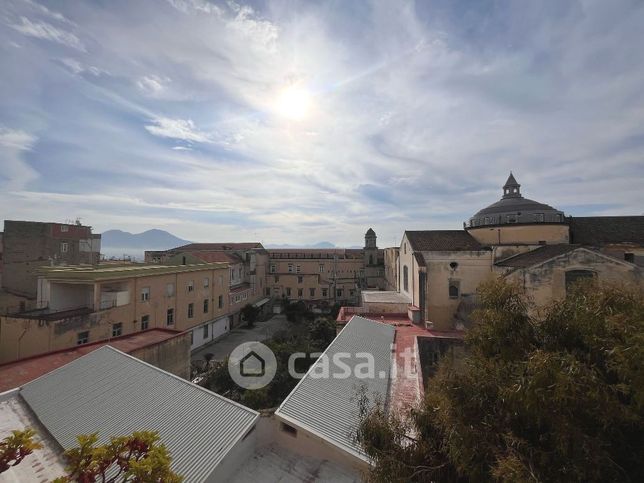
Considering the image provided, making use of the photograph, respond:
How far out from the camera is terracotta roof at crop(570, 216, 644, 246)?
19.8 metres

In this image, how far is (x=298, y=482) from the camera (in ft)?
21.7

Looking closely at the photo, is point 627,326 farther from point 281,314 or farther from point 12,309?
point 281,314

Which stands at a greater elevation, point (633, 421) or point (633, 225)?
point (633, 225)

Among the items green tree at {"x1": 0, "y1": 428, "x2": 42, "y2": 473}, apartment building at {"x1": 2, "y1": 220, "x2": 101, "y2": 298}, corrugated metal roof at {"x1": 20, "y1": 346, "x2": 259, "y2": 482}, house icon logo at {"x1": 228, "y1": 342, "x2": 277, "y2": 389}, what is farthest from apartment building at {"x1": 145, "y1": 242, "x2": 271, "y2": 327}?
green tree at {"x1": 0, "y1": 428, "x2": 42, "y2": 473}

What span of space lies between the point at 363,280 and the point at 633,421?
125 feet

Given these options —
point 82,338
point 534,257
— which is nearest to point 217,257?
point 82,338

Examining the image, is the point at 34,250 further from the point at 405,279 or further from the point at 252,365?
the point at 405,279

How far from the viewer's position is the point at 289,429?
7.60m

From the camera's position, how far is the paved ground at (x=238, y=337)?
23188 mm

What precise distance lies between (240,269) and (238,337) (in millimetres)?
10169

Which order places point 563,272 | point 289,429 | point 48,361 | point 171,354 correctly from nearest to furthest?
1. point 289,429
2. point 48,361
3. point 171,354
4. point 563,272

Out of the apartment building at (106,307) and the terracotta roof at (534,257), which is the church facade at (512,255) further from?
the apartment building at (106,307)

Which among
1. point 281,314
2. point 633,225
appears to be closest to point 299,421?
point 633,225

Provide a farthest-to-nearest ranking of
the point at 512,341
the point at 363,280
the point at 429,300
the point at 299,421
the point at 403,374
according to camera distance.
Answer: the point at 363,280 < the point at 429,300 < the point at 403,374 < the point at 299,421 < the point at 512,341
